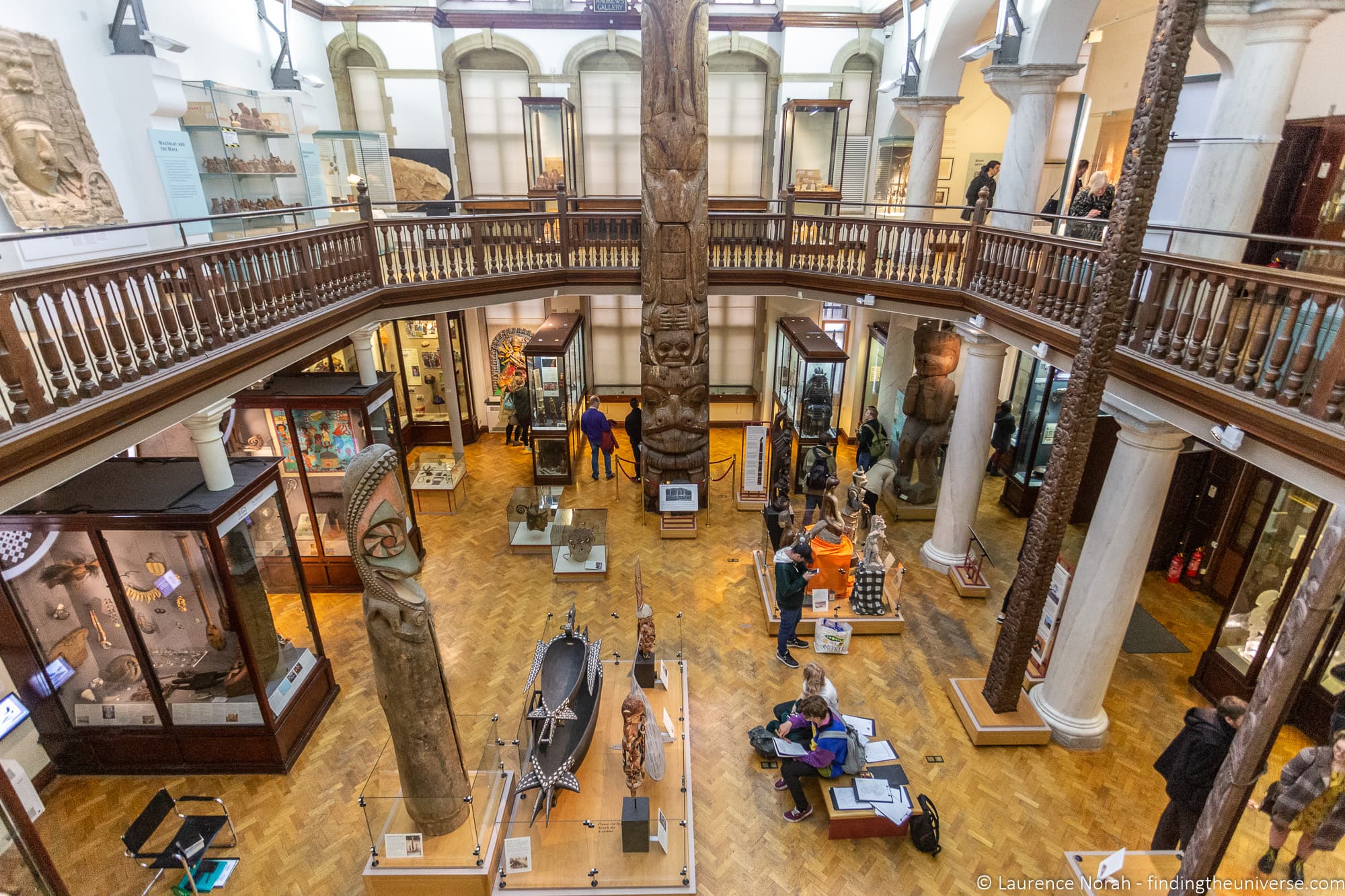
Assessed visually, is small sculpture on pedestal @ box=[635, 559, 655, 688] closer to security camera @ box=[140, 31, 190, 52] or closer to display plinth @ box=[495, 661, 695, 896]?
display plinth @ box=[495, 661, 695, 896]

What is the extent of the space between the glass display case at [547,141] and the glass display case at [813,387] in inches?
197

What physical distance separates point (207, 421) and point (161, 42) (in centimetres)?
444

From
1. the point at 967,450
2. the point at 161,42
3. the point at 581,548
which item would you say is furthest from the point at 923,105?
the point at 161,42

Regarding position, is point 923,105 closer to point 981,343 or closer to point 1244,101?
point 981,343

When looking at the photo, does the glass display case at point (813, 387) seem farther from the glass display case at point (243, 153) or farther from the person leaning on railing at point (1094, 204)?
the glass display case at point (243, 153)

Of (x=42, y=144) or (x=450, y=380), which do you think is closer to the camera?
(x=42, y=144)

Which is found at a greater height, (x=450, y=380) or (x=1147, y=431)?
(x=1147, y=431)

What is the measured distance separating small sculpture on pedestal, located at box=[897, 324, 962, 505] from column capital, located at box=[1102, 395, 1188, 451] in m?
4.63

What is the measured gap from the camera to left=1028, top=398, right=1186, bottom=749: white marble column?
5.42 metres

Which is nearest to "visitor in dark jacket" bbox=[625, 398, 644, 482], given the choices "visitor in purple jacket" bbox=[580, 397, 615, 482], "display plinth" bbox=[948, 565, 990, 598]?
"visitor in purple jacket" bbox=[580, 397, 615, 482]

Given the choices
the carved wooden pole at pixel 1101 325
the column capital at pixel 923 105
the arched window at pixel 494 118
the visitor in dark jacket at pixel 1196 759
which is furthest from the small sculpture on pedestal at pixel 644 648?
the arched window at pixel 494 118

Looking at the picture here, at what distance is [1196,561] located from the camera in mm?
8664

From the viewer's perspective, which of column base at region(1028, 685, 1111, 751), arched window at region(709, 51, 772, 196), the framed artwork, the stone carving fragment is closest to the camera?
the stone carving fragment

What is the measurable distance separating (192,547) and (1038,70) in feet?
31.0
